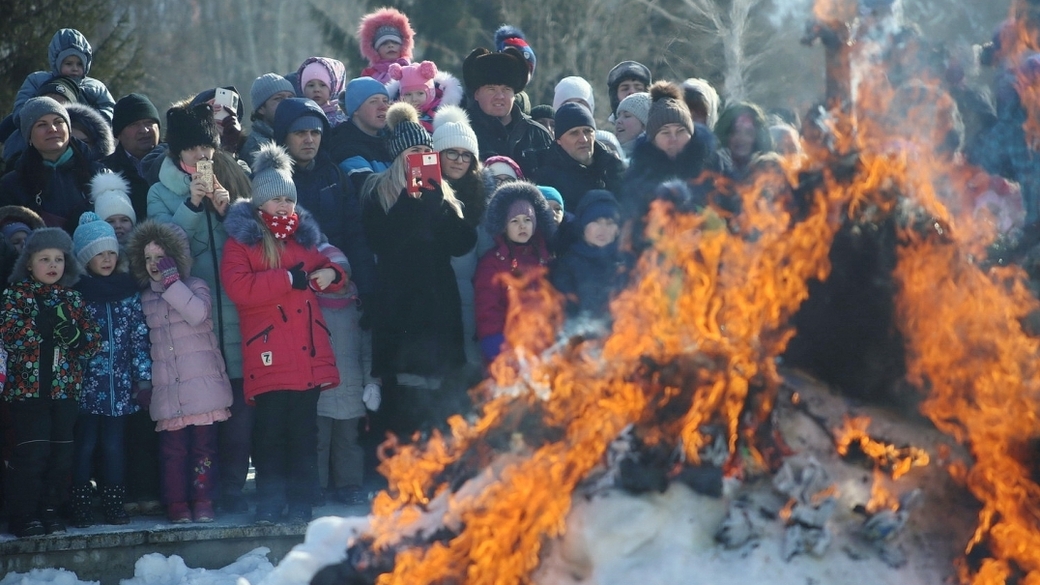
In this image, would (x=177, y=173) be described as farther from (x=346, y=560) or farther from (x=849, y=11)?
(x=849, y=11)

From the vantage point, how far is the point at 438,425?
24.0ft

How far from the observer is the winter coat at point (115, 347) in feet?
23.1

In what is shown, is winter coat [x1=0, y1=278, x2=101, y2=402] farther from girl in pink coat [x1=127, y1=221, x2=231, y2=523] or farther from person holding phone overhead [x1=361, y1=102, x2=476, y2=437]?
person holding phone overhead [x1=361, y1=102, x2=476, y2=437]

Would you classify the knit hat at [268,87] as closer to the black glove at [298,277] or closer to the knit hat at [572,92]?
the black glove at [298,277]

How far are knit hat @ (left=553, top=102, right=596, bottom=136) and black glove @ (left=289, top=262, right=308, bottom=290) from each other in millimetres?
2232

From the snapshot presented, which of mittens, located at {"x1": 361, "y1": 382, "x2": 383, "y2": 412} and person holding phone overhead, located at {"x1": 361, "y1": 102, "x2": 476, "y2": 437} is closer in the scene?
person holding phone overhead, located at {"x1": 361, "y1": 102, "x2": 476, "y2": 437}

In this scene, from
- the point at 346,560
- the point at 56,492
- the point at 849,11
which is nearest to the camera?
the point at 346,560

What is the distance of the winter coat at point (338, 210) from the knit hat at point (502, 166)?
92cm

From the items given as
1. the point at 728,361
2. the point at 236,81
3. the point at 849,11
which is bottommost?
the point at 728,361

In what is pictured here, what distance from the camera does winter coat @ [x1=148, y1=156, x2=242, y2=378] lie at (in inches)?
289

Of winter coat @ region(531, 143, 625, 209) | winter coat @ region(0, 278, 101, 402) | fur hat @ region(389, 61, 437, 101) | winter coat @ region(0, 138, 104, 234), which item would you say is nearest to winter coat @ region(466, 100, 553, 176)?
fur hat @ region(389, 61, 437, 101)

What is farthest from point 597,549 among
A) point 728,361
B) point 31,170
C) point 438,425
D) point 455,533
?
point 31,170

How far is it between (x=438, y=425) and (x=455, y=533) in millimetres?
2511

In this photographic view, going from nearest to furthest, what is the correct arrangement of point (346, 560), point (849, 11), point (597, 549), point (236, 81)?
1. point (597, 549)
2. point (346, 560)
3. point (849, 11)
4. point (236, 81)
